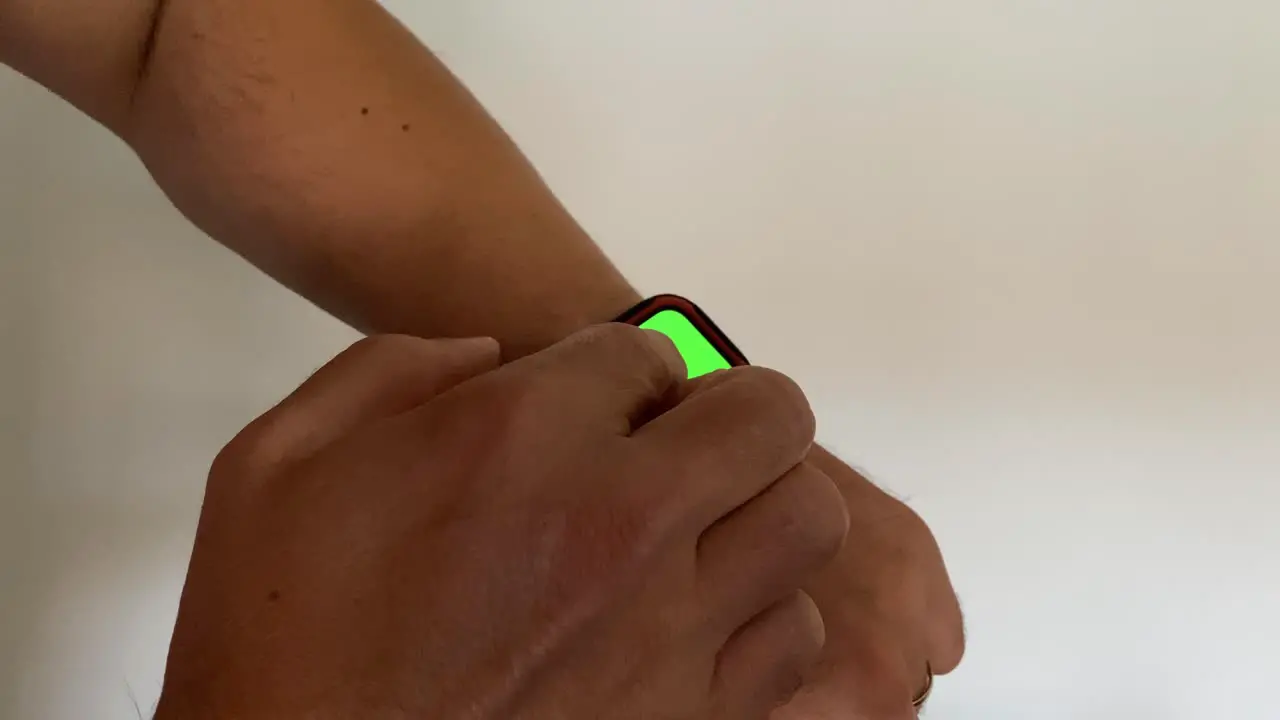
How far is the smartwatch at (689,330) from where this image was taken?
1.21 feet

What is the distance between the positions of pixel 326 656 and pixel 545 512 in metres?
0.06

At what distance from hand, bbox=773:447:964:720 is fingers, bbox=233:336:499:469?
0.14 meters

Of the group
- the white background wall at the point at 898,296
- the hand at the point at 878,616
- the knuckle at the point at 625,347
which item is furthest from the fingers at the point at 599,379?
the white background wall at the point at 898,296

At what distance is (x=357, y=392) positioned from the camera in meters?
0.25

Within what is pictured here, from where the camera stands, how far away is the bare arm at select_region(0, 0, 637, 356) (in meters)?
0.35

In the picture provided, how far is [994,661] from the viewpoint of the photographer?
0.60 m

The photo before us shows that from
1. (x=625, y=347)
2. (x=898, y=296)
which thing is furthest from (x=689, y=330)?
(x=898, y=296)

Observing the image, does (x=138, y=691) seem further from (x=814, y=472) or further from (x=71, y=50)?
(x=814, y=472)

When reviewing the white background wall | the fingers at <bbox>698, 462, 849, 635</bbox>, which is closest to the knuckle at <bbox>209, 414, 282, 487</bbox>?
the fingers at <bbox>698, 462, 849, 635</bbox>

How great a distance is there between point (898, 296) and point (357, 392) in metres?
0.41

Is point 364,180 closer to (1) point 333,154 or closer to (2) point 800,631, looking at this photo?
(1) point 333,154

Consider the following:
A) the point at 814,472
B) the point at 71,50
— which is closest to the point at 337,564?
the point at 814,472

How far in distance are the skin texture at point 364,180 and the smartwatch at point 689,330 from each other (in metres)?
0.04

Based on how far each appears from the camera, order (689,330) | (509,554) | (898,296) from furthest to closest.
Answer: (898,296) < (689,330) < (509,554)
